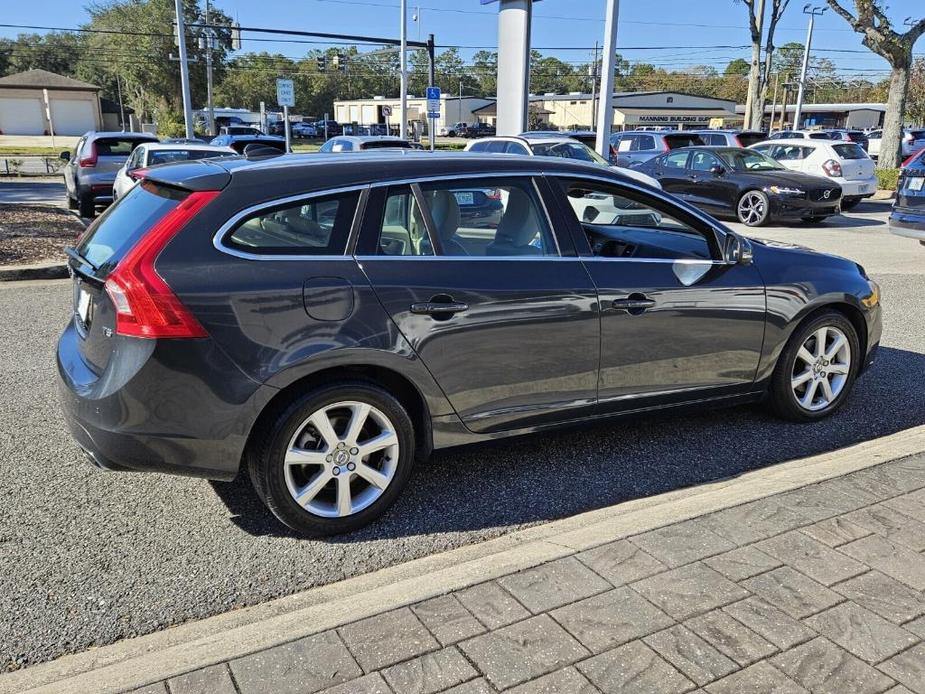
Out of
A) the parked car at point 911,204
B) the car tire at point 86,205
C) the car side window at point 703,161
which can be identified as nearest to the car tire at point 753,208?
the car side window at point 703,161

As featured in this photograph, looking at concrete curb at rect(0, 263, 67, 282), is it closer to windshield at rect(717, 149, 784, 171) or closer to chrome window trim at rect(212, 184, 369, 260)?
chrome window trim at rect(212, 184, 369, 260)

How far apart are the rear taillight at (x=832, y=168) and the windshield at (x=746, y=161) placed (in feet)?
8.62

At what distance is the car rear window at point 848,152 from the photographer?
62.3 ft

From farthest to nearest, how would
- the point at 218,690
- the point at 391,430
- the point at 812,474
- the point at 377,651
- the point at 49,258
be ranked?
1. the point at 49,258
2. the point at 812,474
3. the point at 391,430
4. the point at 377,651
5. the point at 218,690

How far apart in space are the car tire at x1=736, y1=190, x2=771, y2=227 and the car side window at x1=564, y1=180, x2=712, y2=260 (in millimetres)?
11569

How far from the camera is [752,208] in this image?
15.7 metres

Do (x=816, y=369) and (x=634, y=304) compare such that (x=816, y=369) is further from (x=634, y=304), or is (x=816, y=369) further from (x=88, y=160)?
(x=88, y=160)

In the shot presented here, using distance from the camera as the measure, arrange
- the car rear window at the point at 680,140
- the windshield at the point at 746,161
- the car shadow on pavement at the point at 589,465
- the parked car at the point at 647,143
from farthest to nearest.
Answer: the car rear window at the point at 680,140 → the parked car at the point at 647,143 → the windshield at the point at 746,161 → the car shadow on pavement at the point at 589,465

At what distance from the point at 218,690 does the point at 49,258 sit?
8936 mm

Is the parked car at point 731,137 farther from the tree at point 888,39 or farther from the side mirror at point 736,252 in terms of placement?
the side mirror at point 736,252

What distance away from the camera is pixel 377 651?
8.44 ft

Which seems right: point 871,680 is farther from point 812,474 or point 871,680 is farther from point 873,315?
point 873,315

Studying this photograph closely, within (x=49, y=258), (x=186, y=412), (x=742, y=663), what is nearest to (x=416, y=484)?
(x=186, y=412)

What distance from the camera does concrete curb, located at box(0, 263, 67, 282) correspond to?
9.05 meters
